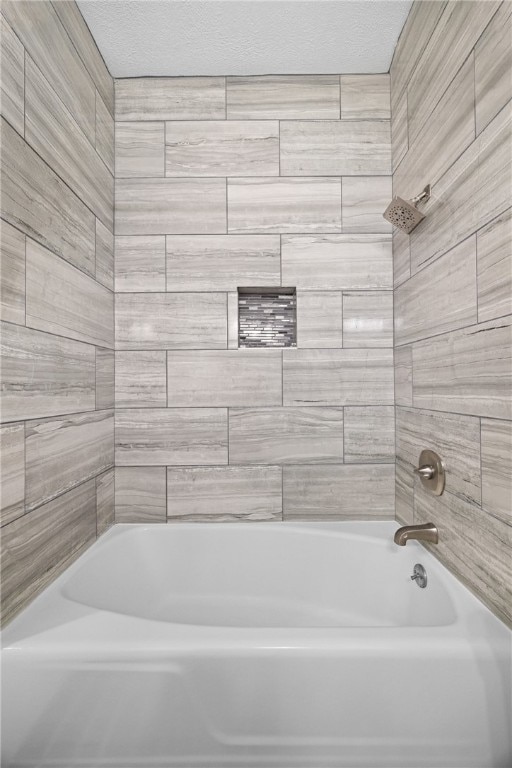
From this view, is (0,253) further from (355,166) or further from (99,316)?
(355,166)


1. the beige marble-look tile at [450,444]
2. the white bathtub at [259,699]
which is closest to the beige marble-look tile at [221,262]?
the beige marble-look tile at [450,444]

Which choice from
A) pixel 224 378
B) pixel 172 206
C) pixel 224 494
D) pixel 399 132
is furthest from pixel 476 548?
pixel 172 206

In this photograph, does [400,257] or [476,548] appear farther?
[400,257]

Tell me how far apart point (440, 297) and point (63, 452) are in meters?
Result: 1.35

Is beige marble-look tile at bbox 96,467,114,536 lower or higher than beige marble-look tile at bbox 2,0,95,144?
lower

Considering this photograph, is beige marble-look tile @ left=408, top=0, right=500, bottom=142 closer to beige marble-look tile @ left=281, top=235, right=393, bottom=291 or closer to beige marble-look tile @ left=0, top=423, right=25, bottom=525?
beige marble-look tile @ left=281, top=235, right=393, bottom=291

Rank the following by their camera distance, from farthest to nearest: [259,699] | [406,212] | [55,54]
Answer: [406,212], [55,54], [259,699]

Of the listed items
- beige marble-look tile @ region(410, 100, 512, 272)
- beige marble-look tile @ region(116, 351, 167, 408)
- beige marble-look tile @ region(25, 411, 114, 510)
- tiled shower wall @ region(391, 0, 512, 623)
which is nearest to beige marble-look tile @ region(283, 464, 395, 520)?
tiled shower wall @ region(391, 0, 512, 623)

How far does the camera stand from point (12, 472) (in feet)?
3.92

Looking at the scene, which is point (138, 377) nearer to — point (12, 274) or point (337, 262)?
point (12, 274)

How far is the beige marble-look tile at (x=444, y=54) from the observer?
1223 mm

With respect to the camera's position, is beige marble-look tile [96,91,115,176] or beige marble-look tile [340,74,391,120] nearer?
beige marble-look tile [96,91,115,176]

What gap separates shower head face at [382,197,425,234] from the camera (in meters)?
1.62

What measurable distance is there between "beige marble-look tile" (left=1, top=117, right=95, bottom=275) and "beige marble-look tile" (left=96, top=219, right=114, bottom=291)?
0.06m
